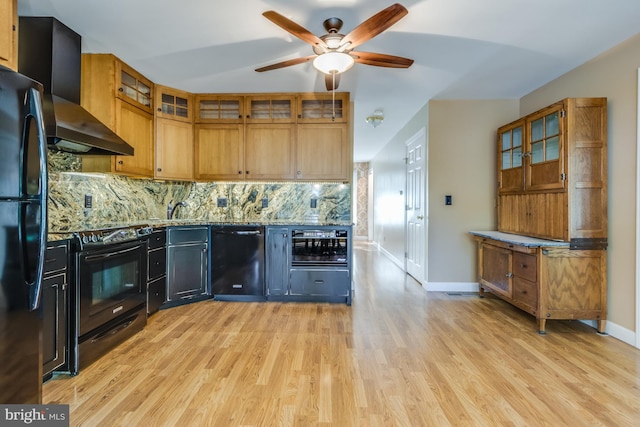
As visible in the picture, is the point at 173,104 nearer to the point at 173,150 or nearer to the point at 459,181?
the point at 173,150

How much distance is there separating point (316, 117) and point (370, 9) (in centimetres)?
170

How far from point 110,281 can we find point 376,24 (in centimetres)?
268

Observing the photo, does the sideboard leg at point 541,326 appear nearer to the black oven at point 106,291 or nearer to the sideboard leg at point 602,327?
the sideboard leg at point 602,327

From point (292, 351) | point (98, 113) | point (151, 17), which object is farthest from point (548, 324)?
point (98, 113)

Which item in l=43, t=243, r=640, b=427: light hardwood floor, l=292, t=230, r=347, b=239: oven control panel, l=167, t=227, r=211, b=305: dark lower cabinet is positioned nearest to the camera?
l=43, t=243, r=640, b=427: light hardwood floor

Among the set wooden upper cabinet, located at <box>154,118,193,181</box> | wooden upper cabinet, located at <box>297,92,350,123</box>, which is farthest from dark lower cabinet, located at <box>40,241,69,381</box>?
wooden upper cabinet, located at <box>297,92,350,123</box>

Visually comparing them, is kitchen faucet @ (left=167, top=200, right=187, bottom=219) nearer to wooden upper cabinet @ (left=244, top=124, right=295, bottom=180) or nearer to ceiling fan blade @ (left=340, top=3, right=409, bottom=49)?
wooden upper cabinet @ (left=244, top=124, right=295, bottom=180)

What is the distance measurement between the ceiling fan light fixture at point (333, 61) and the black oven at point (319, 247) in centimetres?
177

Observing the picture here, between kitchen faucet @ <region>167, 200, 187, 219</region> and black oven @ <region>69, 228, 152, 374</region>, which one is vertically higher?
kitchen faucet @ <region>167, 200, 187, 219</region>

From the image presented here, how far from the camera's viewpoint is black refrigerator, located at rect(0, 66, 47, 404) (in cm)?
128

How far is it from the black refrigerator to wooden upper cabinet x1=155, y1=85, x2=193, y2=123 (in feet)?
7.66

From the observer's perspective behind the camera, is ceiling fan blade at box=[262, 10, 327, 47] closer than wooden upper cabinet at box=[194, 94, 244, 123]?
Yes

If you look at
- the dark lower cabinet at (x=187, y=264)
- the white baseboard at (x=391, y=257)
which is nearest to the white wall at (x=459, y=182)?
the white baseboard at (x=391, y=257)

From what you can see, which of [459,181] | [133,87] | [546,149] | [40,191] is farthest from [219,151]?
[546,149]
